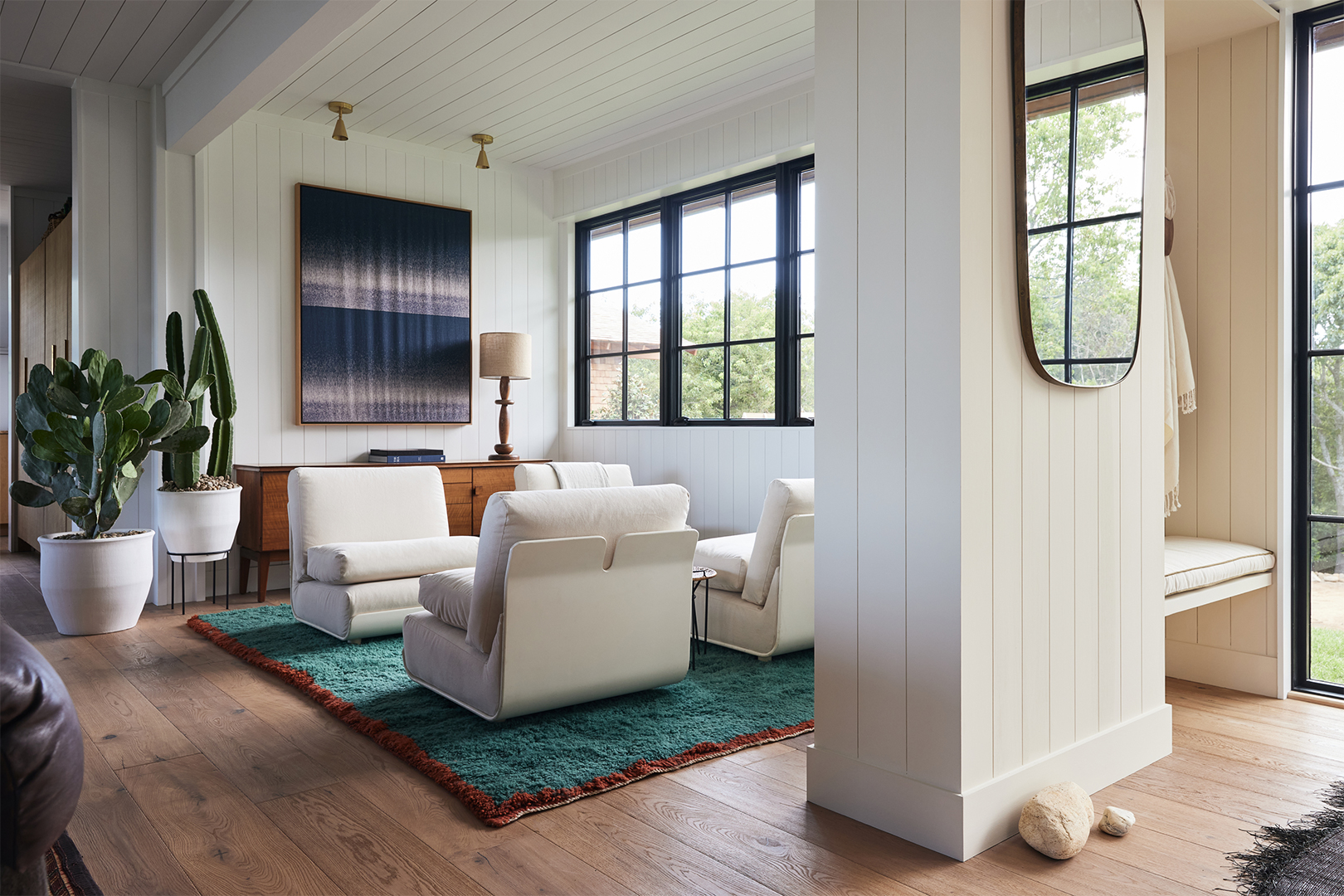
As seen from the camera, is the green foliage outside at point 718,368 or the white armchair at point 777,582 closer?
the white armchair at point 777,582

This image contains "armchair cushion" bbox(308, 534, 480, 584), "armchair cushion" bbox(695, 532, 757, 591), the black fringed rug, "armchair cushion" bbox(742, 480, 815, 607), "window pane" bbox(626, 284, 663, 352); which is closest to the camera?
the black fringed rug

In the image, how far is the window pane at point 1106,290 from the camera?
2.17 m

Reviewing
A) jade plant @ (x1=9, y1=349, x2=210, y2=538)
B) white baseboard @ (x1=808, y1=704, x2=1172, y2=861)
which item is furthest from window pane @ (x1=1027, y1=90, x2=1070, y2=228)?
jade plant @ (x1=9, y1=349, x2=210, y2=538)

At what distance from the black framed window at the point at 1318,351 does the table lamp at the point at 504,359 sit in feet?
13.3

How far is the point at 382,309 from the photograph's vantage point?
5.50 m

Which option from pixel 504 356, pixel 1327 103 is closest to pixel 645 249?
pixel 504 356

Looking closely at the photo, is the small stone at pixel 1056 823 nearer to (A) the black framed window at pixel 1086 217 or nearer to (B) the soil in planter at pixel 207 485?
(A) the black framed window at pixel 1086 217

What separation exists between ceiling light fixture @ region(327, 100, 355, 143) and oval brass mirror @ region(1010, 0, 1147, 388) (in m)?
4.05

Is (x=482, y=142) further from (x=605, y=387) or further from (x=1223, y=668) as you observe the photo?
(x=1223, y=668)

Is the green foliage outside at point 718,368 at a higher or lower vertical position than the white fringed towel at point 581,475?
higher

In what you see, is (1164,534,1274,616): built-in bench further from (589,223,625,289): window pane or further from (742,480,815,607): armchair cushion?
(589,223,625,289): window pane

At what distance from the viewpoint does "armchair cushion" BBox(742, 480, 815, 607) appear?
338 centimetres

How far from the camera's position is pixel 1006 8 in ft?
6.53

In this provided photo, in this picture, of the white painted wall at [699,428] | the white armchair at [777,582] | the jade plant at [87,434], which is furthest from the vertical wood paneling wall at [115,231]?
the white armchair at [777,582]
